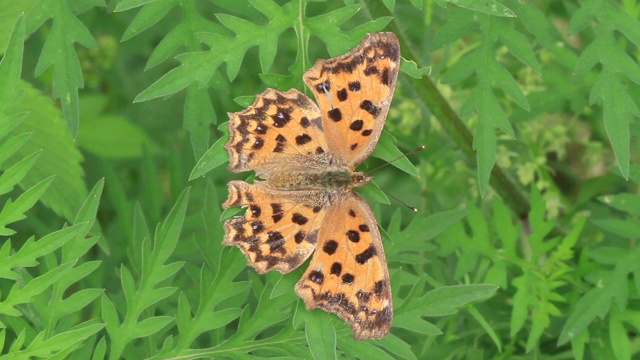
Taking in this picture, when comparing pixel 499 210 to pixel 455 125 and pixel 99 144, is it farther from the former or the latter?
pixel 99 144

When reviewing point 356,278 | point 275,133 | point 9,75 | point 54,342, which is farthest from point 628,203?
point 9,75

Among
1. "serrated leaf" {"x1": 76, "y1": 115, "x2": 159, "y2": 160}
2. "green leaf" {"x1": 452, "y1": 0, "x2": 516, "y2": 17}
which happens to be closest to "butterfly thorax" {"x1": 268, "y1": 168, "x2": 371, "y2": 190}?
"green leaf" {"x1": 452, "y1": 0, "x2": 516, "y2": 17}

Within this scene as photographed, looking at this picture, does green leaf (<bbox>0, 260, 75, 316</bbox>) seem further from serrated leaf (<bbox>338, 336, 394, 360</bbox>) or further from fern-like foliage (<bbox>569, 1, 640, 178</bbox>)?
fern-like foliage (<bbox>569, 1, 640, 178</bbox>)

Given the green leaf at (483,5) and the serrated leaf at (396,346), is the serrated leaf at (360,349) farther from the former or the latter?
the green leaf at (483,5)

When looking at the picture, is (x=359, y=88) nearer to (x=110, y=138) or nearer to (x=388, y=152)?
(x=388, y=152)

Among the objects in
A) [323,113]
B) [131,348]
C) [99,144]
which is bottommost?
[131,348]

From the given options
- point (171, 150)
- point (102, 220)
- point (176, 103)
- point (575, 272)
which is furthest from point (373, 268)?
point (176, 103)
